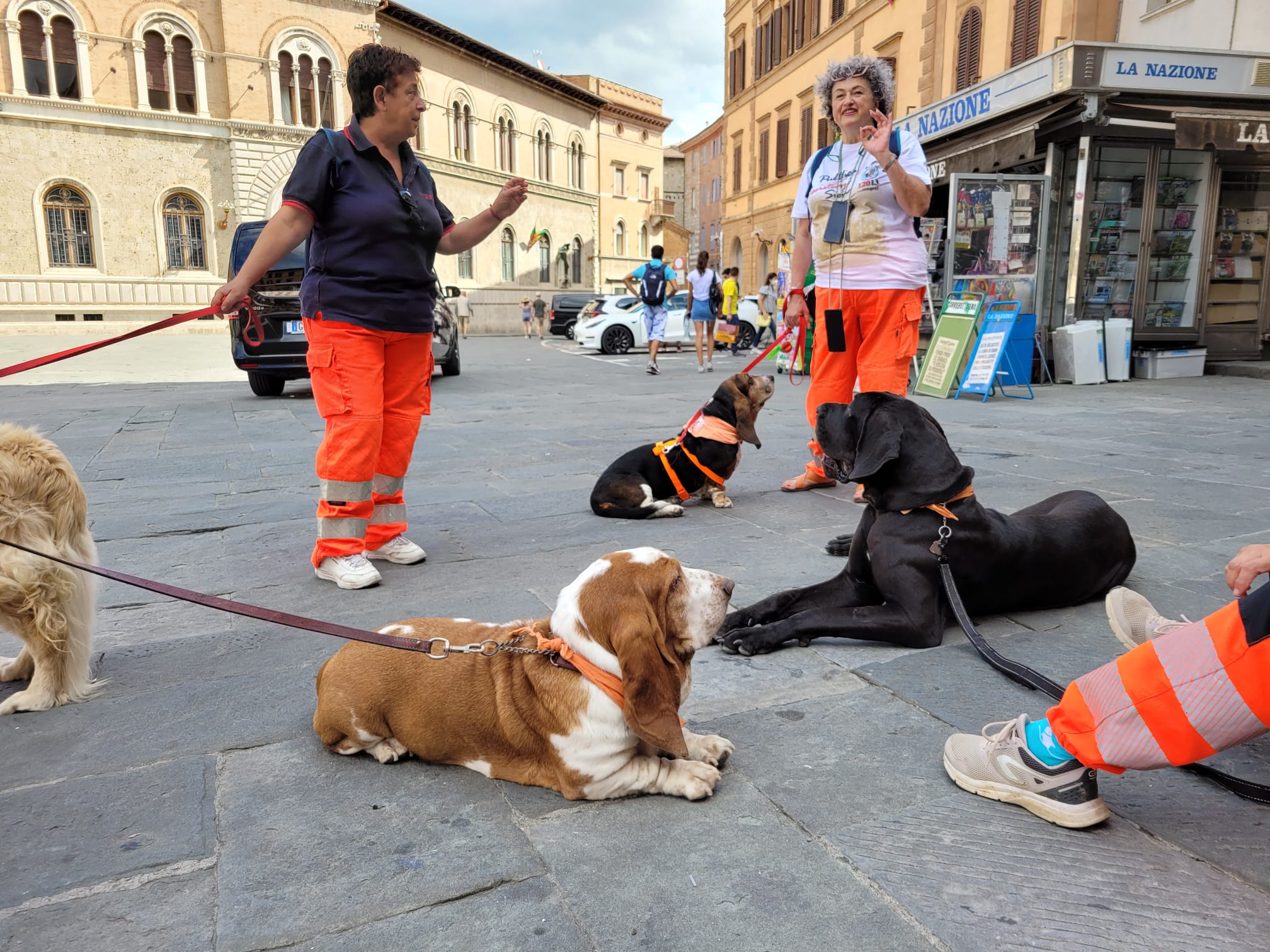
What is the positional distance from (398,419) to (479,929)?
255cm

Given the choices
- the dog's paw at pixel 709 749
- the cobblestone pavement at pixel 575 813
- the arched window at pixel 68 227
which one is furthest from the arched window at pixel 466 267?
the dog's paw at pixel 709 749

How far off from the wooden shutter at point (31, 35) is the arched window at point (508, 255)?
60.8 ft

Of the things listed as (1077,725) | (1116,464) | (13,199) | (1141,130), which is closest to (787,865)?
(1077,725)

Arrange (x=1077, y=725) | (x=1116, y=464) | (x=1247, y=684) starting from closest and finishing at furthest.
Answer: (x=1247, y=684), (x=1077, y=725), (x=1116, y=464)

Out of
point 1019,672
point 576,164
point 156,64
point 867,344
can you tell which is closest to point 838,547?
point 867,344

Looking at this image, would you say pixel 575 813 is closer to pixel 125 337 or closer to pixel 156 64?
pixel 125 337

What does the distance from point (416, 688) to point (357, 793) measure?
11.0 inches

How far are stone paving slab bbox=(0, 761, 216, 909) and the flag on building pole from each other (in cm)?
4243

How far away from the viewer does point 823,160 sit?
15.8 ft

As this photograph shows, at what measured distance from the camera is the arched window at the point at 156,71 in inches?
1196

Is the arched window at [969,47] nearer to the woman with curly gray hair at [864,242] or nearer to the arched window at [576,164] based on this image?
the woman with curly gray hair at [864,242]

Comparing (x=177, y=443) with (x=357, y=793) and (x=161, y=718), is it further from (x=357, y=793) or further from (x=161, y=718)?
(x=357, y=793)

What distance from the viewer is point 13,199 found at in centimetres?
2848

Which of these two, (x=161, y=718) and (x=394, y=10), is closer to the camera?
(x=161, y=718)
